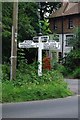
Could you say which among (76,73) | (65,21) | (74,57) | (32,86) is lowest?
(76,73)

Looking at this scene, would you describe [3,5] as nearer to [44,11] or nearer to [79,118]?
[79,118]

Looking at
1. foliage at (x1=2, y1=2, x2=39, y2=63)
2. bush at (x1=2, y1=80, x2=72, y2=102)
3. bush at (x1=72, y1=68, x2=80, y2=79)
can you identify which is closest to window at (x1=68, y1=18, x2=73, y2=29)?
bush at (x1=72, y1=68, x2=80, y2=79)

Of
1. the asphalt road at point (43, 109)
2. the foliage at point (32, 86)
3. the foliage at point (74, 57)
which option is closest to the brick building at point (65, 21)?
the foliage at point (74, 57)

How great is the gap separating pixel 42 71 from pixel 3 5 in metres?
6.28

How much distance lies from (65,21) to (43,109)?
43.4 metres

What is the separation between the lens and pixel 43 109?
1285cm

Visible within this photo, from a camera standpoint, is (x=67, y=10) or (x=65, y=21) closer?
(x=65, y=21)

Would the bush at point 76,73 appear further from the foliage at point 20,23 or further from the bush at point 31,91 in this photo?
the bush at point 31,91

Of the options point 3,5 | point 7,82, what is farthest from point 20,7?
point 7,82

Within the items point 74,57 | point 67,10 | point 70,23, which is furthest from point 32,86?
point 67,10

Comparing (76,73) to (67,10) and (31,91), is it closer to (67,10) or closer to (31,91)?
(67,10)

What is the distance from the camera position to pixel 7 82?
1652 centimetres

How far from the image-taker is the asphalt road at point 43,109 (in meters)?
11.5

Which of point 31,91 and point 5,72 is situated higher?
point 5,72
